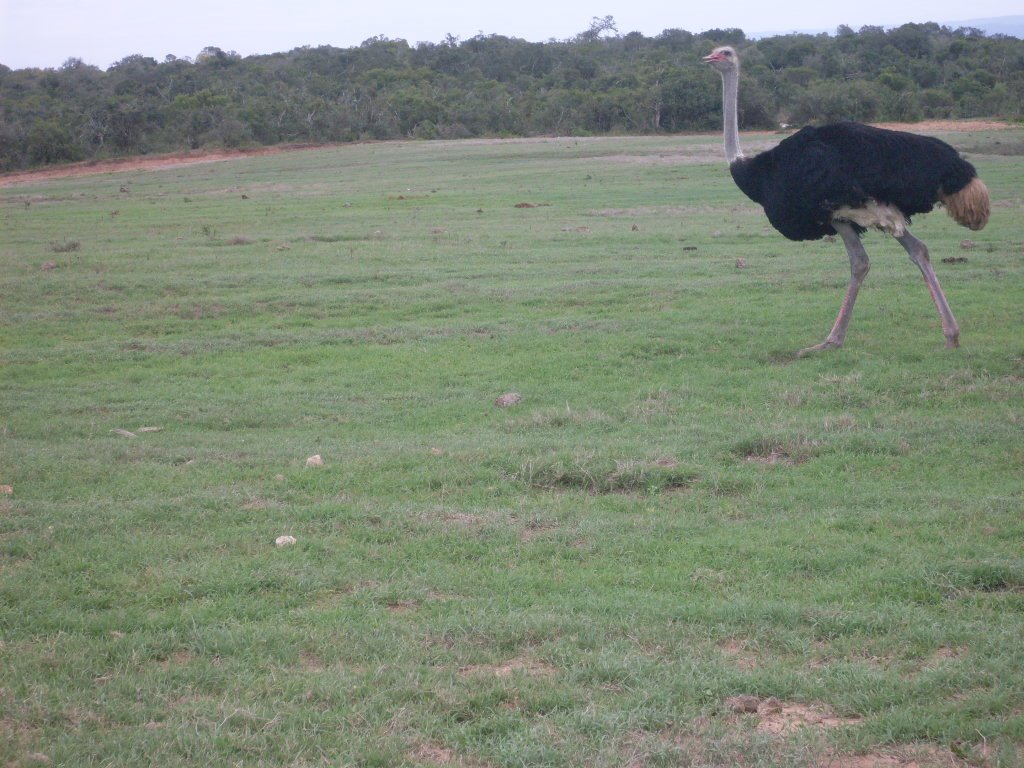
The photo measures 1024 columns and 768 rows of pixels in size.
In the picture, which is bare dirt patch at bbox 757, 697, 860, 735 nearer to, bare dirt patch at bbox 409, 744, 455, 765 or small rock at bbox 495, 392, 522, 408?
bare dirt patch at bbox 409, 744, 455, 765

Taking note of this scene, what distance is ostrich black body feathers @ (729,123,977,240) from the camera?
10047 mm

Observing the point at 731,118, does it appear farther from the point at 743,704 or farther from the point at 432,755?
the point at 432,755

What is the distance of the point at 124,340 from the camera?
41.8ft

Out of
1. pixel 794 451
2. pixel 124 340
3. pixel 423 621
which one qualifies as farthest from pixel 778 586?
pixel 124 340

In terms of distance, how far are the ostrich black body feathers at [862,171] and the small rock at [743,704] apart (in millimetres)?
6848

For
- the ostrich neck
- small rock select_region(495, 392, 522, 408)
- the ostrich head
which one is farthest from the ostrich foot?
the ostrich head

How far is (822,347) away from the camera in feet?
34.9

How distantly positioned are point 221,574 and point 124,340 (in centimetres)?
778

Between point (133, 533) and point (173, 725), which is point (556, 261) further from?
point (173, 725)

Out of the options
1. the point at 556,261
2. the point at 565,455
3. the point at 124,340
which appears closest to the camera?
the point at 565,455

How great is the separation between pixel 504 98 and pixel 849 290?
50013 mm

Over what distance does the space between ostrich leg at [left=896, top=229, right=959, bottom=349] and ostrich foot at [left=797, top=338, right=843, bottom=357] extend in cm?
93

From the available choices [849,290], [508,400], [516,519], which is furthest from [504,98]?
[516,519]

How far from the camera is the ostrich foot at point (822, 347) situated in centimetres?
1055
